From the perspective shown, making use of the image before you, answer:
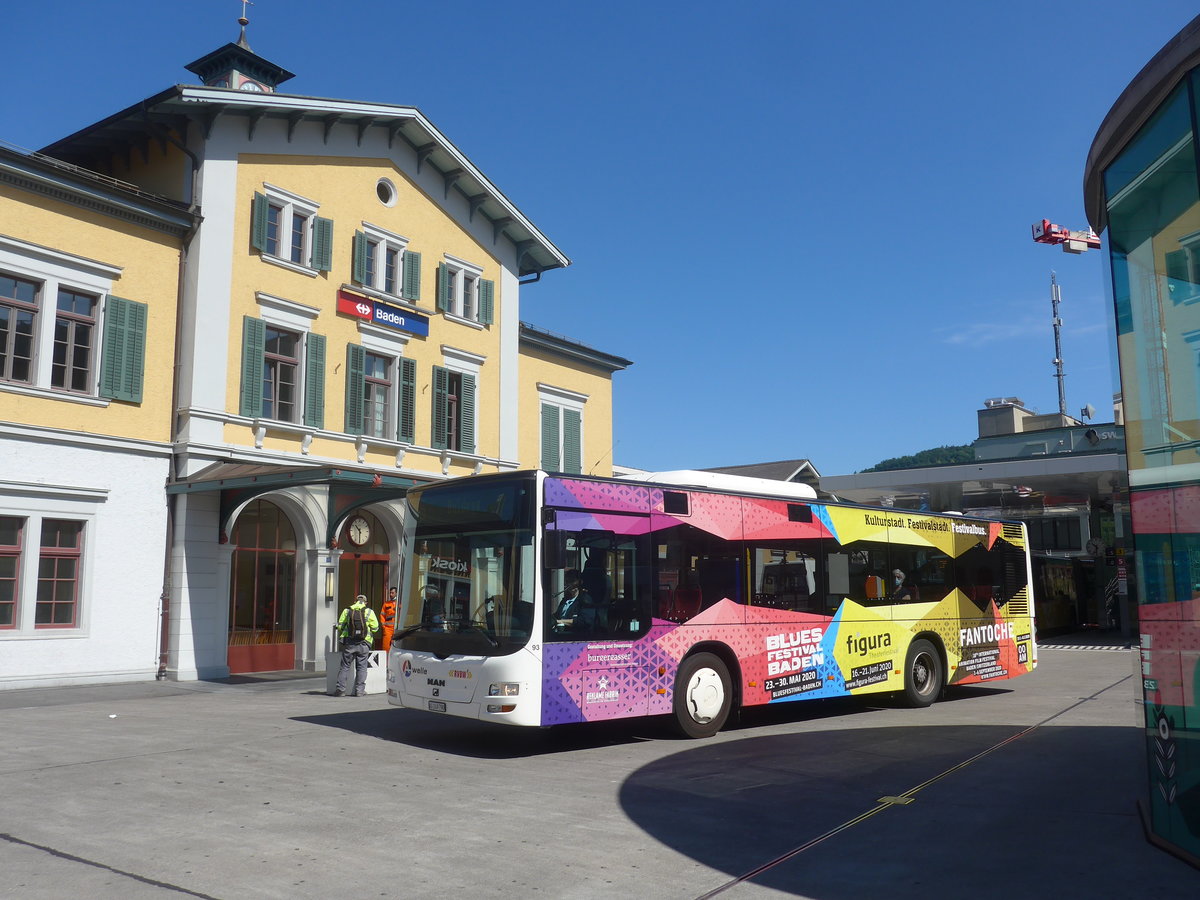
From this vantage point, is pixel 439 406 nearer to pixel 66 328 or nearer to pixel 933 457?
pixel 66 328

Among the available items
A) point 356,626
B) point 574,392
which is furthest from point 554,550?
point 574,392

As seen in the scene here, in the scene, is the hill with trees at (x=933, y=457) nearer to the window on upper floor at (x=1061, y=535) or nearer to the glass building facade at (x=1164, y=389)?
the window on upper floor at (x=1061, y=535)

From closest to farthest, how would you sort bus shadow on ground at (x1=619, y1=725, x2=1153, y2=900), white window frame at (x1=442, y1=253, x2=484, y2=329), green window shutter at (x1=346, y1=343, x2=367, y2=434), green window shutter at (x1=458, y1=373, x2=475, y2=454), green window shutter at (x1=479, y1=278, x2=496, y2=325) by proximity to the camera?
bus shadow on ground at (x1=619, y1=725, x2=1153, y2=900) < green window shutter at (x1=346, y1=343, x2=367, y2=434) < green window shutter at (x1=458, y1=373, x2=475, y2=454) < white window frame at (x1=442, y1=253, x2=484, y2=329) < green window shutter at (x1=479, y1=278, x2=496, y2=325)

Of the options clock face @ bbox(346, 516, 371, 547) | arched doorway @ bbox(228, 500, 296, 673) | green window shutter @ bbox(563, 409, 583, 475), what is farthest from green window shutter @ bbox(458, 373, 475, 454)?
arched doorway @ bbox(228, 500, 296, 673)

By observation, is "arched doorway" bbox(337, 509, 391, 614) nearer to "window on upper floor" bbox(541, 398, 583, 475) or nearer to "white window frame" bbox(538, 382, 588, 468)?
"white window frame" bbox(538, 382, 588, 468)

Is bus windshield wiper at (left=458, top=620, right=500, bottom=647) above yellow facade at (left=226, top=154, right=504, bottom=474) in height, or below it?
below

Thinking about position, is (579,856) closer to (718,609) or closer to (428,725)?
(718,609)

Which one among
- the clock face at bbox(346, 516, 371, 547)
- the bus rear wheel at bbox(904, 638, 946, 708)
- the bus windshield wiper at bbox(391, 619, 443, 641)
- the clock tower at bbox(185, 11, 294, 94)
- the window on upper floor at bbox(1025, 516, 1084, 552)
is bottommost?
the bus rear wheel at bbox(904, 638, 946, 708)

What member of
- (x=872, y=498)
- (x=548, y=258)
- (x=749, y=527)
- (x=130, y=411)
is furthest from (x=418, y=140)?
(x=872, y=498)

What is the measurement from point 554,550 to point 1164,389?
5948mm

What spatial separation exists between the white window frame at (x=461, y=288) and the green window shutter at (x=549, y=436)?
4385 mm

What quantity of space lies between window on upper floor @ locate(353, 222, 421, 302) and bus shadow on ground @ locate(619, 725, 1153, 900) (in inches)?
623

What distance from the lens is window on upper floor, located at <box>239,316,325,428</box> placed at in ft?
67.5

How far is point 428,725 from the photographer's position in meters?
13.0
